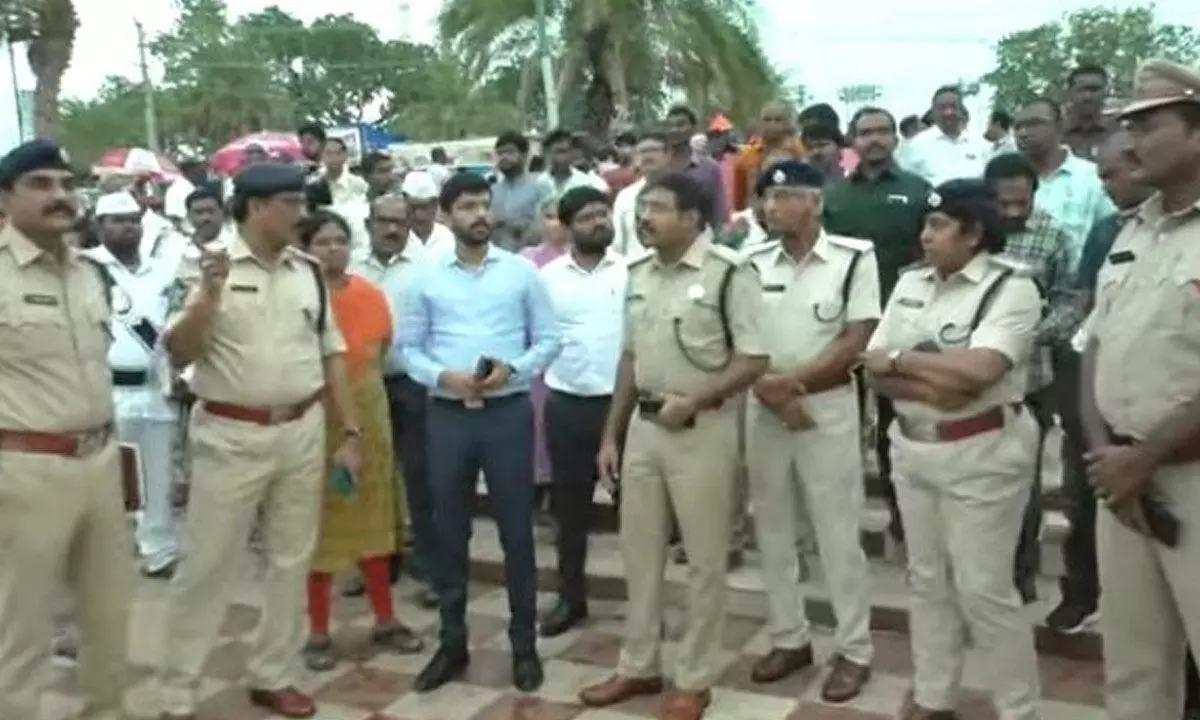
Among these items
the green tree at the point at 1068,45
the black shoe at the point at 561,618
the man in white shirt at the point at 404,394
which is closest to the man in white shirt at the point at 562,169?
the man in white shirt at the point at 404,394

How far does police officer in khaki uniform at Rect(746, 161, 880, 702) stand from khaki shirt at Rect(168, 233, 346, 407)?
157 cm

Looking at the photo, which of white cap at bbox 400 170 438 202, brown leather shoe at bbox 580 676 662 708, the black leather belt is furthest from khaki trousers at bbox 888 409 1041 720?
the black leather belt

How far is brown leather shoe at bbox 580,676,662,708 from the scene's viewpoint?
16.5 feet

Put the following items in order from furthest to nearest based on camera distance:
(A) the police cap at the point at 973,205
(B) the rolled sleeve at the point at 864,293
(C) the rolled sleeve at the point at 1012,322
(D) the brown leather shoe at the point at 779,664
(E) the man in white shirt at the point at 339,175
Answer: (E) the man in white shirt at the point at 339,175
(D) the brown leather shoe at the point at 779,664
(B) the rolled sleeve at the point at 864,293
(A) the police cap at the point at 973,205
(C) the rolled sleeve at the point at 1012,322

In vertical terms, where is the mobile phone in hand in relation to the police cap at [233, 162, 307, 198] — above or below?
below

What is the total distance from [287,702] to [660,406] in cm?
172

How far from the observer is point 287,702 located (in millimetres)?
5066

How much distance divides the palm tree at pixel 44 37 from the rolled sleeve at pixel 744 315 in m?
14.6

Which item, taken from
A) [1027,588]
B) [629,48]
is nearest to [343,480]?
[1027,588]

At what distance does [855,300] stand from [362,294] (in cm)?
196

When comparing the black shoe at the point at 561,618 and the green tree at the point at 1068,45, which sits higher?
the green tree at the point at 1068,45

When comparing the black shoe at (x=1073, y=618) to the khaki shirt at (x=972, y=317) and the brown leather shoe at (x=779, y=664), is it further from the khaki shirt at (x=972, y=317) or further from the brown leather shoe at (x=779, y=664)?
the khaki shirt at (x=972, y=317)

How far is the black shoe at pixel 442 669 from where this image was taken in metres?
5.26

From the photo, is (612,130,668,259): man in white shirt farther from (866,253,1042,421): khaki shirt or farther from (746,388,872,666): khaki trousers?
(866,253,1042,421): khaki shirt
